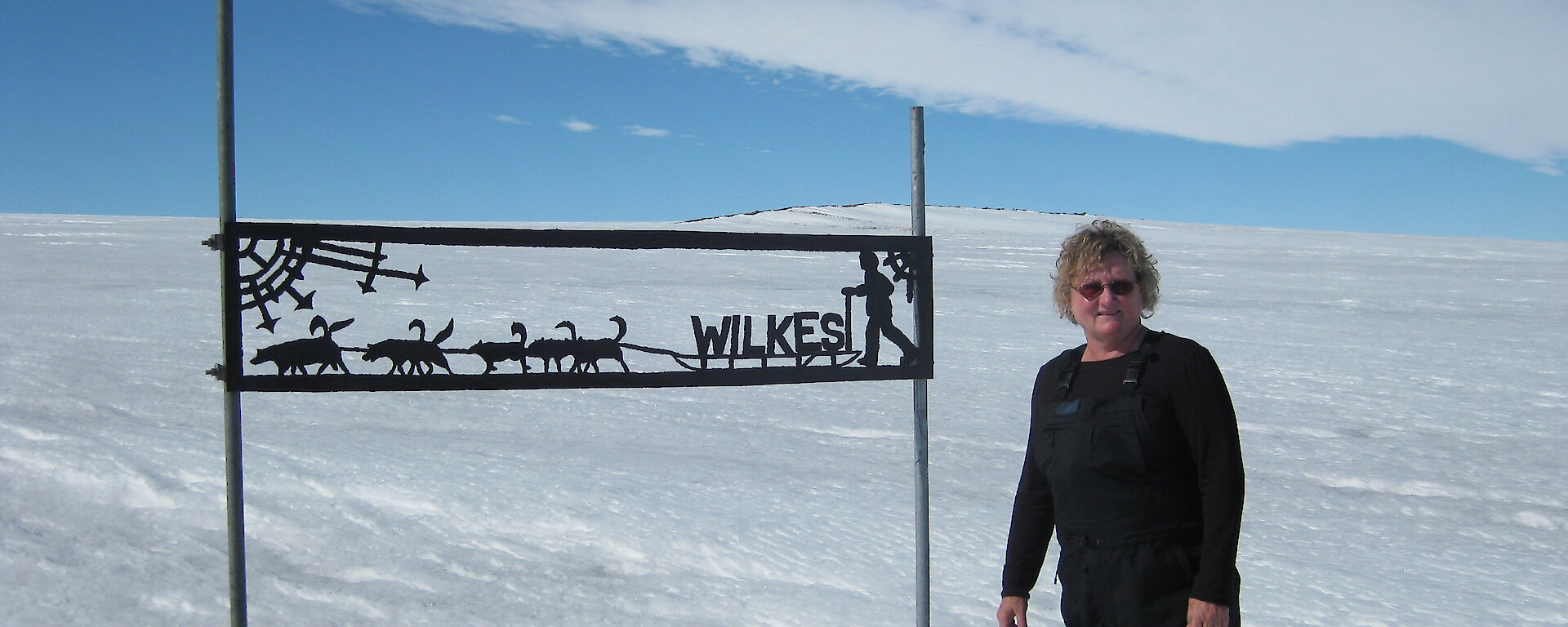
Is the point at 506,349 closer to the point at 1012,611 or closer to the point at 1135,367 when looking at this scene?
the point at 1012,611

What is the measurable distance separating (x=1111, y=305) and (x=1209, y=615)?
1.66ft

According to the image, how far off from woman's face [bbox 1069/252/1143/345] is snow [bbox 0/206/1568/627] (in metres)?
1.11

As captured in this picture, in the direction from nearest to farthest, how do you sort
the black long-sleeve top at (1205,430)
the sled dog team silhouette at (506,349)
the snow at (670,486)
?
the black long-sleeve top at (1205,430)
the sled dog team silhouette at (506,349)
the snow at (670,486)

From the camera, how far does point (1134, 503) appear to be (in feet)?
5.10

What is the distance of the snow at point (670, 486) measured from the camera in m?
2.50

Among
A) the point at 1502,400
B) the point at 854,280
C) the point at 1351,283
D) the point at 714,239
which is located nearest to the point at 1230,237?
the point at 1351,283

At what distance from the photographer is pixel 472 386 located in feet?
6.86

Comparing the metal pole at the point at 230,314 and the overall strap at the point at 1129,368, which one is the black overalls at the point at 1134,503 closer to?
the overall strap at the point at 1129,368

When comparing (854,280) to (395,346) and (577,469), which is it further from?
(395,346)

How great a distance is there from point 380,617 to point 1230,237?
17.8 m

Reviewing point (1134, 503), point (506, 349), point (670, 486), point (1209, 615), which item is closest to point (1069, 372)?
point (1134, 503)

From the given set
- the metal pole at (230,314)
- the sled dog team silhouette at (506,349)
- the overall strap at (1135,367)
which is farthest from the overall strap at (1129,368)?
the metal pole at (230,314)

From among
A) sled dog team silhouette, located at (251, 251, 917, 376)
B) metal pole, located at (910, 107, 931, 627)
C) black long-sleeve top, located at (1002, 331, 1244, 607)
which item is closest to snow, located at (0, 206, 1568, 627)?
metal pole, located at (910, 107, 931, 627)

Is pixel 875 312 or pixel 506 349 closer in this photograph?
pixel 506 349
